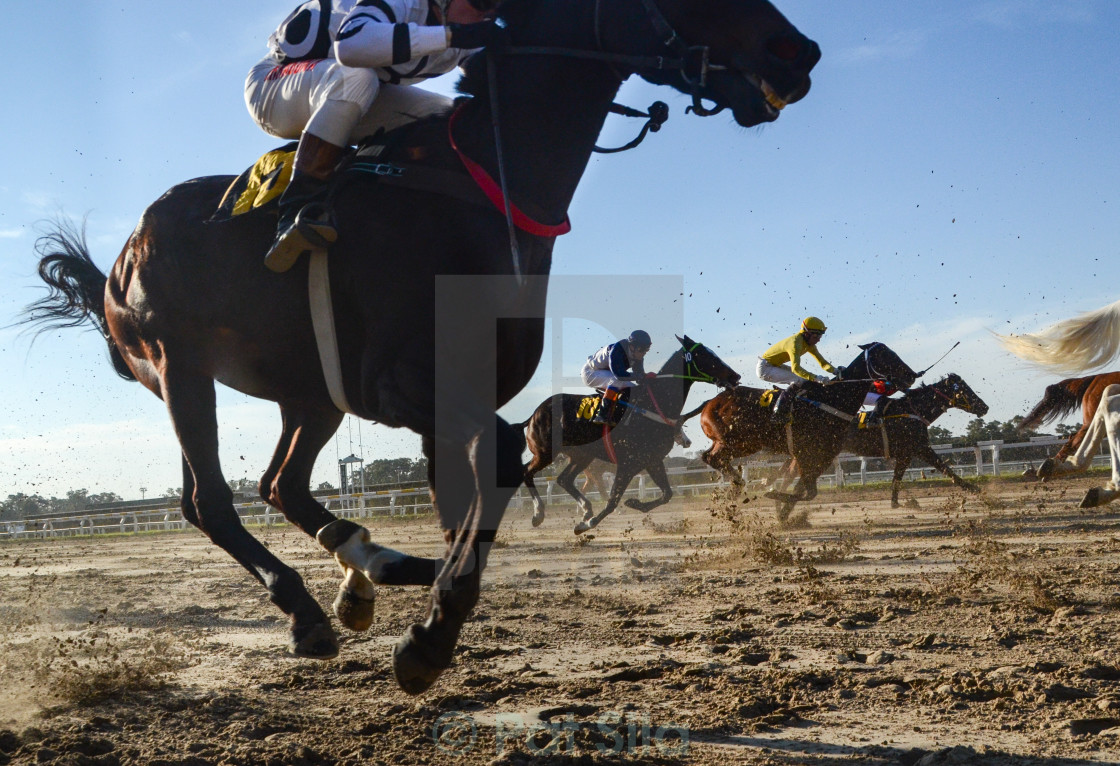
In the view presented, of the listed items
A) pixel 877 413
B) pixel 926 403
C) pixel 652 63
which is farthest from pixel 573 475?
pixel 652 63

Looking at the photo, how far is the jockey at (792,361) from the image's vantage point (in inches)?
515

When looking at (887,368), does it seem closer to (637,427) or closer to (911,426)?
(911,426)

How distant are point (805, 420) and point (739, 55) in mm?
10525

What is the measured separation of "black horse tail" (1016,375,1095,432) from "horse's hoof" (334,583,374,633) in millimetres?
10567

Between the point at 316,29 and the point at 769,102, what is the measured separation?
1751mm

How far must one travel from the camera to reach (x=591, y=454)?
14305 millimetres

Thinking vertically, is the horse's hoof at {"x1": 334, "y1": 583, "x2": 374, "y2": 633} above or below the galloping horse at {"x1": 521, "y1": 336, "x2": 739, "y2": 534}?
below

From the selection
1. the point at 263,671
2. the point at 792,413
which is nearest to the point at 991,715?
the point at 263,671

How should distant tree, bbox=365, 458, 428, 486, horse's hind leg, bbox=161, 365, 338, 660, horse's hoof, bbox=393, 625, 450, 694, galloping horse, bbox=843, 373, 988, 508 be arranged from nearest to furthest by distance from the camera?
horse's hoof, bbox=393, 625, 450, 694
horse's hind leg, bbox=161, 365, 338, 660
galloping horse, bbox=843, 373, 988, 508
distant tree, bbox=365, 458, 428, 486

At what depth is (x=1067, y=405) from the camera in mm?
11797

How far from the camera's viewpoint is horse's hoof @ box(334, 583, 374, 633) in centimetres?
323

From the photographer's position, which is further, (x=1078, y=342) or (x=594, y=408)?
(x=594, y=408)

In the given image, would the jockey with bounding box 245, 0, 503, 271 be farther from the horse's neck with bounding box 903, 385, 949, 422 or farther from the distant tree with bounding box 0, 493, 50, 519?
the distant tree with bounding box 0, 493, 50, 519

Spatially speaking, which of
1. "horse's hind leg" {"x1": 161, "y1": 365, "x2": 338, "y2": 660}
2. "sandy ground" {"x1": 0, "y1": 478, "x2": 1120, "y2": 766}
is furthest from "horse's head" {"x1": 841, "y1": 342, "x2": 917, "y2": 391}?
"horse's hind leg" {"x1": 161, "y1": 365, "x2": 338, "y2": 660}
